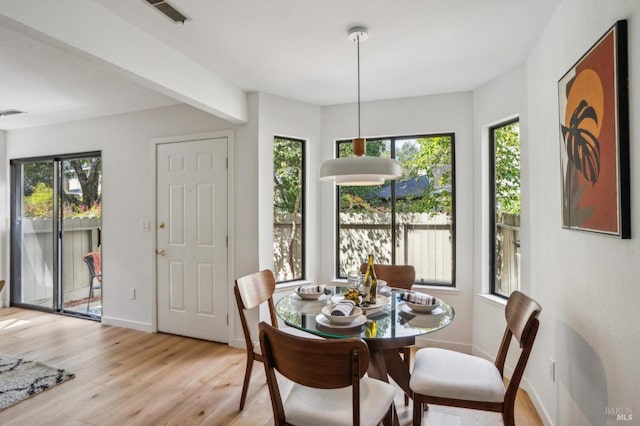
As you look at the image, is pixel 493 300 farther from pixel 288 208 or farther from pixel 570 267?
pixel 288 208

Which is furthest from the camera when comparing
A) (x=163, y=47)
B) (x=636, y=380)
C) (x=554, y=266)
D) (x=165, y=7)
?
(x=163, y=47)

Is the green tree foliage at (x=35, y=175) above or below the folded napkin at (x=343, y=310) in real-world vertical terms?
above

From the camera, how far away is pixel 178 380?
267 centimetres

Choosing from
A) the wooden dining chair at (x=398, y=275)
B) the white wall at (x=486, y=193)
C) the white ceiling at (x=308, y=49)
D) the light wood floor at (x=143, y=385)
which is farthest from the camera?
the wooden dining chair at (x=398, y=275)

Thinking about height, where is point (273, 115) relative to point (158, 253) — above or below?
above

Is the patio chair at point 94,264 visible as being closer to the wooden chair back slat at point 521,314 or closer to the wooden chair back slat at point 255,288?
the wooden chair back slat at point 255,288

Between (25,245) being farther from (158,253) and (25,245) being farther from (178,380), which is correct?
(178,380)

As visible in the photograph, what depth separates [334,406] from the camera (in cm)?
145

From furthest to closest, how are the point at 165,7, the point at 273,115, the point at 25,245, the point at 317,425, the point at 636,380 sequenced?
the point at 25,245 → the point at 273,115 → the point at 165,7 → the point at 317,425 → the point at 636,380

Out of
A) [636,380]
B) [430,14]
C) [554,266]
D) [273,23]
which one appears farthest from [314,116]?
[636,380]

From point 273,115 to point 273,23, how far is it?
1.31 meters

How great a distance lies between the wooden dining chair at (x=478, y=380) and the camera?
1.54 m

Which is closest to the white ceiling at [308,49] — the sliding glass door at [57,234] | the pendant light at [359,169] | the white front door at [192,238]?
the white front door at [192,238]

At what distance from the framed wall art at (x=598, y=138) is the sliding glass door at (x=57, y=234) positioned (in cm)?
464
